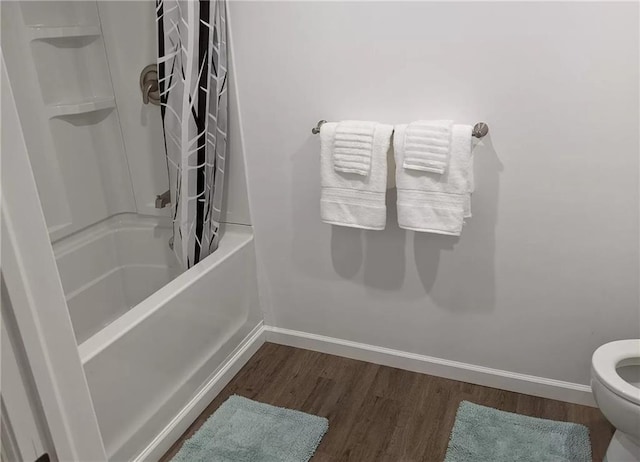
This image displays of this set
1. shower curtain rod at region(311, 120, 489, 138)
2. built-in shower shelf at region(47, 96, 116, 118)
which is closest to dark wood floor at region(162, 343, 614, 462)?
shower curtain rod at region(311, 120, 489, 138)

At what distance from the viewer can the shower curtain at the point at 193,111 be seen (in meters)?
1.93

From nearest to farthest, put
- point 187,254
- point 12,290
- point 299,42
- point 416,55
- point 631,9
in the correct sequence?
Result: 1. point 12,290
2. point 631,9
3. point 416,55
4. point 299,42
5. point 187,254

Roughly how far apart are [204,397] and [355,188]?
1.03 meters

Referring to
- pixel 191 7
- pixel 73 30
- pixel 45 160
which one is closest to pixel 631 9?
pixel 191 7

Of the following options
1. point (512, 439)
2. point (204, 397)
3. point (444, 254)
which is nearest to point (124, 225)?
point (204, 397)

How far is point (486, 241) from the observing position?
202cm

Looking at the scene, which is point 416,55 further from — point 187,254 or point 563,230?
point 187,254

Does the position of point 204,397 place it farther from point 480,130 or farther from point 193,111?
point 480,130

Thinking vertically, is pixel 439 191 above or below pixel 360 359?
above

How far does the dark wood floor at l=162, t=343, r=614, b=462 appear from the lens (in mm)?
1948

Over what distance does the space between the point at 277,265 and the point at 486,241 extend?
922mm

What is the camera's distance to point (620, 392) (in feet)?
5.14

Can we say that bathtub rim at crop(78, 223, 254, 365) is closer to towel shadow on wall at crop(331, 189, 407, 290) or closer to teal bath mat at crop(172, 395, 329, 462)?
towel shadow on wall at crop(331, 189, 407, 290)

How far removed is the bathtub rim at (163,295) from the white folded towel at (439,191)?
77cm
